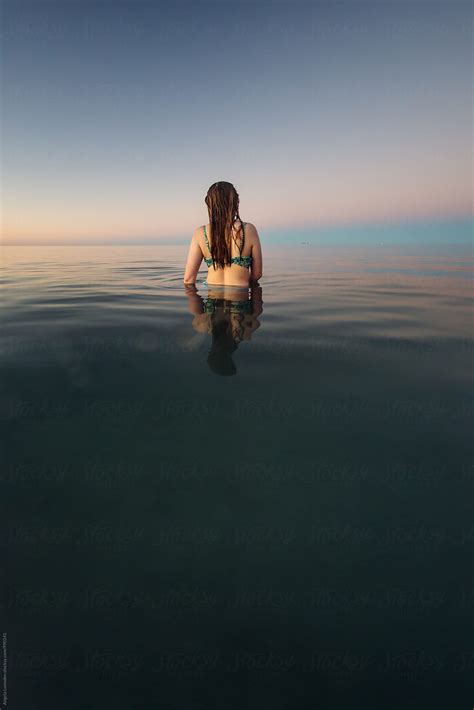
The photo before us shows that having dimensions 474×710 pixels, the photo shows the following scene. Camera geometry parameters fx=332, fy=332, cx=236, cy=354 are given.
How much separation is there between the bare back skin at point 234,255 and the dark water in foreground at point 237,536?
148 inches

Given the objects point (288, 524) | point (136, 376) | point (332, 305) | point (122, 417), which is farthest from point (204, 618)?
point (332, 305)

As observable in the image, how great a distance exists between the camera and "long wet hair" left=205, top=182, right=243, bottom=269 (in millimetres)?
5934

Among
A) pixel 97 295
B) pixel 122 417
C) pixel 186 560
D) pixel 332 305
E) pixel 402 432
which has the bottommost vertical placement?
pixel 186 560

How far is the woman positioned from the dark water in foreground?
373 cm

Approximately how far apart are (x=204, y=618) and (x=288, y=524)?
0.55 metres

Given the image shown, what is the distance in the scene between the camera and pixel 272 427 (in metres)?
2.36

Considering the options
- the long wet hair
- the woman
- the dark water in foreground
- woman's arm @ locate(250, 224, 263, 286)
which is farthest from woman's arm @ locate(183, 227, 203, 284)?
the dark water in foreground

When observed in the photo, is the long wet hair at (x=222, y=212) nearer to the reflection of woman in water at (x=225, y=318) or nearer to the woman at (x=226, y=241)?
the woman at (x=226, y=241)

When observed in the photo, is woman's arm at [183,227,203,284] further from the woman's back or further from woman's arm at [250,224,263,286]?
woman's arm at [250,224,263,286]

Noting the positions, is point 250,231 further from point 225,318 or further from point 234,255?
point 225,318

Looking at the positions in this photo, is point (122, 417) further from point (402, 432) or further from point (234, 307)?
point (234, 307)

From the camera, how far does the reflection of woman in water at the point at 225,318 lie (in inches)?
142

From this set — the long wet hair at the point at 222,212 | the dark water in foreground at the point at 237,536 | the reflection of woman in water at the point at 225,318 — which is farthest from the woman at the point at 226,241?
the dark water in foreground at the point at 237,536

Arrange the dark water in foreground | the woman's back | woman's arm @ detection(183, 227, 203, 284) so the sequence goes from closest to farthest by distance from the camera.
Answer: the dark water in foreground
the woman's back
woman's arm @ detection(183, 227, 203, 284)
